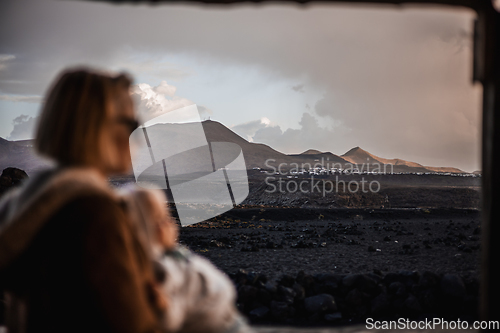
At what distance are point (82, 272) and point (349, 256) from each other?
42.9 ft

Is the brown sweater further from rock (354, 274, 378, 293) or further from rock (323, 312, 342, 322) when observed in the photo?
rock (354, 274, 378, 293)

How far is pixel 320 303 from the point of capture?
683 centimetres

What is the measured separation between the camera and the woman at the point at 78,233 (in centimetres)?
115

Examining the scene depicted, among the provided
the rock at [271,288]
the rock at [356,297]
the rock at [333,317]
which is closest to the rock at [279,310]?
the rock at [271,288]

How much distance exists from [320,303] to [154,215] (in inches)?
241

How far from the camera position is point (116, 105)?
139 centimetres

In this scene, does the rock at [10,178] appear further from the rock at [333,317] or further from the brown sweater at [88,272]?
the brown sweater at [88,272]

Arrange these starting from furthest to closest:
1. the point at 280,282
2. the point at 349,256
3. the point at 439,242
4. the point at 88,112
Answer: the point at 439,242, the point at 349,256, the point at 280,282, the point at 88,112

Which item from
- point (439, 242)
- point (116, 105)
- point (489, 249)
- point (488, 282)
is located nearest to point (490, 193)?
point (489, 249)

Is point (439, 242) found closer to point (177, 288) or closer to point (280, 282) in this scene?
point (280, 282)

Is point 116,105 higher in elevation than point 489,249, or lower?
higher

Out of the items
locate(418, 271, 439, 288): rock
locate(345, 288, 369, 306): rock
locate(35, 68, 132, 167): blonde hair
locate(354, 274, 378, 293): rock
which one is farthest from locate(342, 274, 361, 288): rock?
locate(35, 68, 132, 167): blonde hair

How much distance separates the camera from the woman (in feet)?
3.78

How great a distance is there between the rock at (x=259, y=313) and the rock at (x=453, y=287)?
3.39 m
